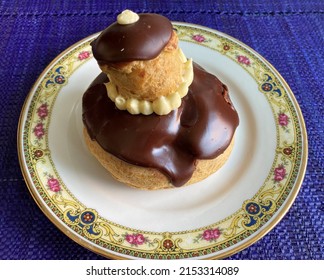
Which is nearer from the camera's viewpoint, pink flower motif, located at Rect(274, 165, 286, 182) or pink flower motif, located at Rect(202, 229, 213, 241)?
pink flower motif, located at Rect(202, 229, 213, 241)

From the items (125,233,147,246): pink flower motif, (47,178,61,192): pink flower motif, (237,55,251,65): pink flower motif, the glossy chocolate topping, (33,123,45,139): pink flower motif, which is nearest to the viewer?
the glossy chocolate topping

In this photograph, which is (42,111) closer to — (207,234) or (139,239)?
(139,239)

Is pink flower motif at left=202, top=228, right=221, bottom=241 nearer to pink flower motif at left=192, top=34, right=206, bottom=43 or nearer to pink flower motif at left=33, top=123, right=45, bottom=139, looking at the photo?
pink flower motif at left=33, top=123, right=45, bottom=139

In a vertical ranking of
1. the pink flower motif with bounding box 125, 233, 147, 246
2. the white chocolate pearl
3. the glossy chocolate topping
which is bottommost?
the pink flower motif with bounding box 125, 233, 147, 246

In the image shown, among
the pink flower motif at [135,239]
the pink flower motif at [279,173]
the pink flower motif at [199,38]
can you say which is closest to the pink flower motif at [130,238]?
the pink flower motif at [135,239]

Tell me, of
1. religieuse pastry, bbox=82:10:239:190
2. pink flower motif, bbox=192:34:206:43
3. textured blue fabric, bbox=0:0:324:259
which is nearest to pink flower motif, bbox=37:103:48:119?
textured blue fabric, bbox=0:0:324:259

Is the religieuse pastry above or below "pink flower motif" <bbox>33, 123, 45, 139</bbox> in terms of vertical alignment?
above
